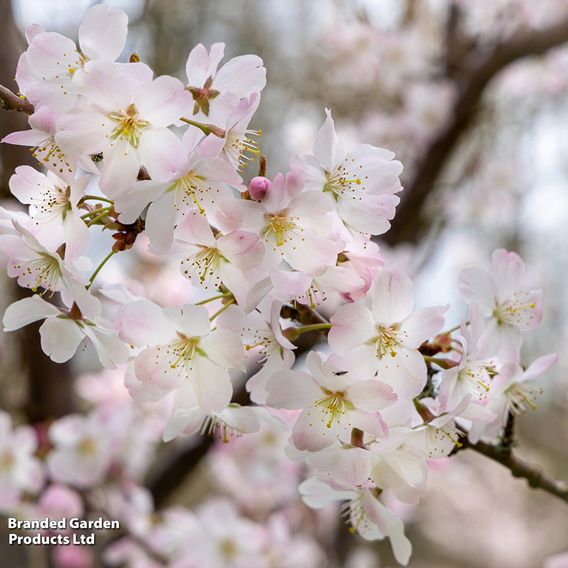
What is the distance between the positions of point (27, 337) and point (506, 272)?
133cm

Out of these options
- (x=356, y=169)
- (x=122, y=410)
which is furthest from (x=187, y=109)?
(x=122, y=410)

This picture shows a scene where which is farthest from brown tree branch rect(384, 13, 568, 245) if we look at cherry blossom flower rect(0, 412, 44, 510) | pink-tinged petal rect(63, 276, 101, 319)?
pink-tinged petal rect(63, 276, 101, 319)

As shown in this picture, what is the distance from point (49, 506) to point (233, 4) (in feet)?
11.5

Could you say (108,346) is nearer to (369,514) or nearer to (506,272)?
(369,514)

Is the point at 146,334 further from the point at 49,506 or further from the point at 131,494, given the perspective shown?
the point at 131,494

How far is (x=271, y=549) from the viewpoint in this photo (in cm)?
204

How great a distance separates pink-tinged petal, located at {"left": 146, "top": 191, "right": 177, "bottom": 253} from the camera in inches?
20.9

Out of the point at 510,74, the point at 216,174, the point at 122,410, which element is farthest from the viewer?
the point at 510,74

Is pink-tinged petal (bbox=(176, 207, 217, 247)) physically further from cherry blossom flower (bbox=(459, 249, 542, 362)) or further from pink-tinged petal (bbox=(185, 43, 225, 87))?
cherry blossom flower (bbox=(459, 249, 542, 362))

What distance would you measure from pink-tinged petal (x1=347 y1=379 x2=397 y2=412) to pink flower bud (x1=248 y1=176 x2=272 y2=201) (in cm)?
17

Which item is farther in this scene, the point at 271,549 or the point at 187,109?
the point at 271,549

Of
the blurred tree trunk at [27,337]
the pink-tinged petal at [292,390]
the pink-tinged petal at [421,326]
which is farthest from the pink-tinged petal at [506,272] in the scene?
the blurred tree trunk at [27,337]

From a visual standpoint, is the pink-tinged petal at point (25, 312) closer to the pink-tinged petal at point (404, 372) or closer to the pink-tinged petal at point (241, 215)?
the pink-tinged petal at point (241, 215)

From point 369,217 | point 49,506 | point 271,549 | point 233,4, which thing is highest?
point 369,217
